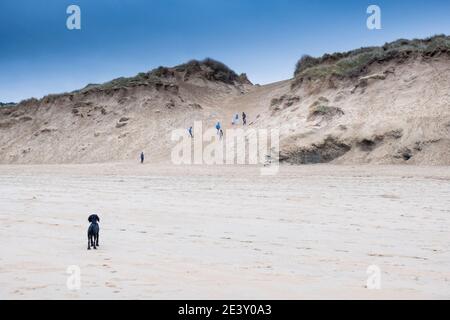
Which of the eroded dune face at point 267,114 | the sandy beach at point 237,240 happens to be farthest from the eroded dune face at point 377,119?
the sandy beach at point 237,240

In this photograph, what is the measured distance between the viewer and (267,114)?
32.9 metres

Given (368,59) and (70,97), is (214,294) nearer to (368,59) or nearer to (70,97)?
(368,59)

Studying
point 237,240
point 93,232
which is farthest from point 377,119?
point 93,232

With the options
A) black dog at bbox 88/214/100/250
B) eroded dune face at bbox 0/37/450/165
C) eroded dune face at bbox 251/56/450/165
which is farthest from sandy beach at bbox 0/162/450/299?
eroded dune face at bbox 0/37/450/165

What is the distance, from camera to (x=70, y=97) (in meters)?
46.1

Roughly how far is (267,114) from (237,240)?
81.2 feet

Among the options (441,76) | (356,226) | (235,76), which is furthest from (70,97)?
(356,226)

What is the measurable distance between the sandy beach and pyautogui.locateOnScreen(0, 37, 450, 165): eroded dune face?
19.2 feet

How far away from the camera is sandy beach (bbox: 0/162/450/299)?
229 inches

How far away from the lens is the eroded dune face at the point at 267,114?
22969mm

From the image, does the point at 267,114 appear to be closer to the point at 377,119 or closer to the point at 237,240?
the point at 377,119

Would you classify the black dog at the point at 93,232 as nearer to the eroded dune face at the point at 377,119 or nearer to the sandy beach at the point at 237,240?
the sandy beach at the point at 237,240

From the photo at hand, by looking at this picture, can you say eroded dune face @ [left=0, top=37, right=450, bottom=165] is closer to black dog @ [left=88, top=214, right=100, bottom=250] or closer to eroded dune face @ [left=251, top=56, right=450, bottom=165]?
eroded dune face @ [left=251, top=56, right=450, bottom=165]

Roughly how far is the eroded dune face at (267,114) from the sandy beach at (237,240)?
19.2 ft
